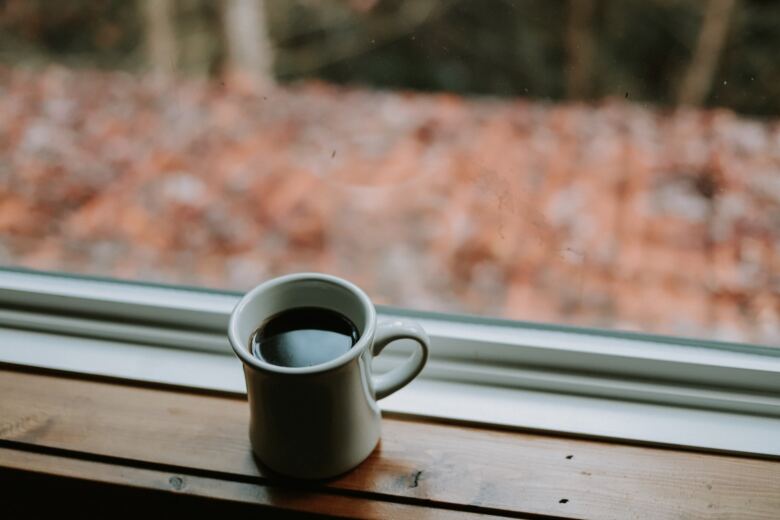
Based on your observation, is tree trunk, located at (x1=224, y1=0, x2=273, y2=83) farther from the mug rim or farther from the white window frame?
the mug rim

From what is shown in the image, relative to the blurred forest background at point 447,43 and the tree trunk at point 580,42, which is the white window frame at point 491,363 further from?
the tree trunk at point 580,42

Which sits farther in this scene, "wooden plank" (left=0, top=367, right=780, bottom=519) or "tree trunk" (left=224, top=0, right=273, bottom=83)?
"tree trunk" (left=224, top=0, right=273, bottom=83)

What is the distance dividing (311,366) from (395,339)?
2.4 inches

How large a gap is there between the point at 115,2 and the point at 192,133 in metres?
A: 0.31

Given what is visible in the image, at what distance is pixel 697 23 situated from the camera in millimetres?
1104

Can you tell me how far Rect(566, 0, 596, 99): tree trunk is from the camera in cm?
100

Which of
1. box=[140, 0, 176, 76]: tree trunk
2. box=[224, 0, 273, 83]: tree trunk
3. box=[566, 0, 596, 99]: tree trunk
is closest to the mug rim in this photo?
box=[566, 0, 596, 99]: tree trunk

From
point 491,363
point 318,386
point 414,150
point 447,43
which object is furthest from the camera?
point 414,150

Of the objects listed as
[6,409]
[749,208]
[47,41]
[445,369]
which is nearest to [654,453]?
[445,369]

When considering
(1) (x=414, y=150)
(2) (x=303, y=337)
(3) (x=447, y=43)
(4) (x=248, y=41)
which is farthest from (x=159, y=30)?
(2) (x=303, y=337)

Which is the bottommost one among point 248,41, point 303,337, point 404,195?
point 404,195

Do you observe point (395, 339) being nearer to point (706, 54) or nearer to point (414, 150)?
point (706, 54)

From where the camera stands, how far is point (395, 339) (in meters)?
0.46

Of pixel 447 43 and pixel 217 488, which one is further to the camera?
pixel 447 43
